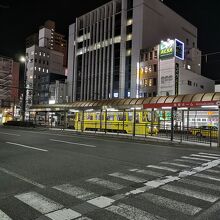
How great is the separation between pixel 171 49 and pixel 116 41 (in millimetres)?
20907

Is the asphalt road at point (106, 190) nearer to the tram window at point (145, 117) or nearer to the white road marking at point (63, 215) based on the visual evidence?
the white road marking at point (63, 215)

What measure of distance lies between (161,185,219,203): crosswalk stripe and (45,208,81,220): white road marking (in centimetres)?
263

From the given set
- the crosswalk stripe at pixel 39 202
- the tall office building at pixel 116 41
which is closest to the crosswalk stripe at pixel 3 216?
the crosswalk stripe at pixel 39 202

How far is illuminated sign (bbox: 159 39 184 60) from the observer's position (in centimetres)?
5595

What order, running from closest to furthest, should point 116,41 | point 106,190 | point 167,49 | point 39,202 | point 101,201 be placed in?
point 39,202
point 101,201
point 106,190
point 167,49
point 116,41

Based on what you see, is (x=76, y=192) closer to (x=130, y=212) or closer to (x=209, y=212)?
(x=130, y=212)

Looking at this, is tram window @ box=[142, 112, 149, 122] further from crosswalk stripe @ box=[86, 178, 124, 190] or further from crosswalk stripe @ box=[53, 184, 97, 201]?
crosswalk stripe @ box=[53, 184, 97, 201]

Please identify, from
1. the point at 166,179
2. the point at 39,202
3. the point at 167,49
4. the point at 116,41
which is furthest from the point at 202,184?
the point at 116,41

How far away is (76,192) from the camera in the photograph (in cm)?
575

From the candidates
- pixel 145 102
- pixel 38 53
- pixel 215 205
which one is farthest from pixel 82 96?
pixel 215 205

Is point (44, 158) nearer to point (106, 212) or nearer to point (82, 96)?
point (106, 212)

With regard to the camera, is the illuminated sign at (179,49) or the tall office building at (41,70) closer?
the illuminated sign at (179,49)

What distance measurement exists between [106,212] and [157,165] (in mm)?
5159

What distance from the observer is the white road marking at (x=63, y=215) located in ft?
14.1
